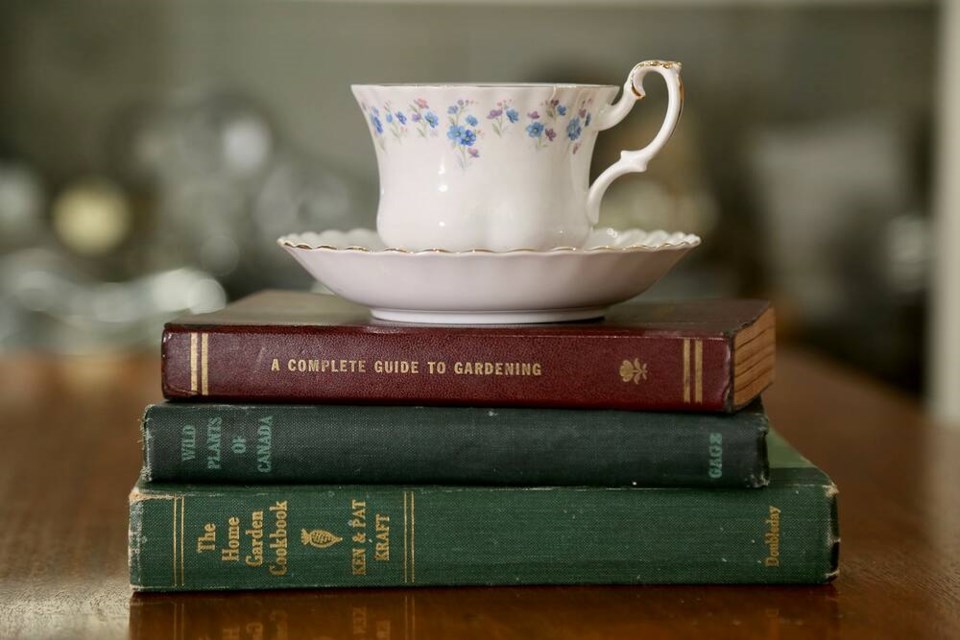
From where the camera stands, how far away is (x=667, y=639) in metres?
0.52

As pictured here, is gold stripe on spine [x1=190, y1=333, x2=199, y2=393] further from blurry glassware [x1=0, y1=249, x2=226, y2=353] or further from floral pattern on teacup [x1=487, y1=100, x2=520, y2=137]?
blurry glassware [x1=0, y1=249, x2=226, y2=353]

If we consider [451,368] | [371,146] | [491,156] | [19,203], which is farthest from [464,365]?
[19,203]

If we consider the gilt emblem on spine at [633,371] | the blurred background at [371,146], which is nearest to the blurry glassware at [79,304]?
the blurred background at [371,146]

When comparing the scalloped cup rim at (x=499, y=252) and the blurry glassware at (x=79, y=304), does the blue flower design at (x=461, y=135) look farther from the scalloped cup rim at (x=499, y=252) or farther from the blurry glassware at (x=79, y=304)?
the blurry glassware at (x=79, y=304)

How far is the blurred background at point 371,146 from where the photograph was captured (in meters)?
2.93

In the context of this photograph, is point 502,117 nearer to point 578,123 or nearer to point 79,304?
point 578,123

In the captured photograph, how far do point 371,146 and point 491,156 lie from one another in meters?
2.41

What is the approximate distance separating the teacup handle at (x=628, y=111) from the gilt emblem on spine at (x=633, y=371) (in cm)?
10

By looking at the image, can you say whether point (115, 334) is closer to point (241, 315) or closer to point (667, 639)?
point (241, 315)

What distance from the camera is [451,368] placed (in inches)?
23.1

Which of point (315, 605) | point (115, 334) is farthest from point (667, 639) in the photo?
point (115, 334)

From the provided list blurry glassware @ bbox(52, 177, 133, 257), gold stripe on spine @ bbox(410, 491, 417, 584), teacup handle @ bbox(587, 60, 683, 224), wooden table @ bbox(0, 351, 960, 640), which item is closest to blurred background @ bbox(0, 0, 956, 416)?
blurry glassware @ bbox(52, 177, 133, 257)

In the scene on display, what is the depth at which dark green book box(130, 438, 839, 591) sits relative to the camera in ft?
1.90

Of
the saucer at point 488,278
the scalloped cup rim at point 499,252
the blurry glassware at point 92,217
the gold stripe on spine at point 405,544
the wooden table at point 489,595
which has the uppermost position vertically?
the blurry glassware at point 92,217
